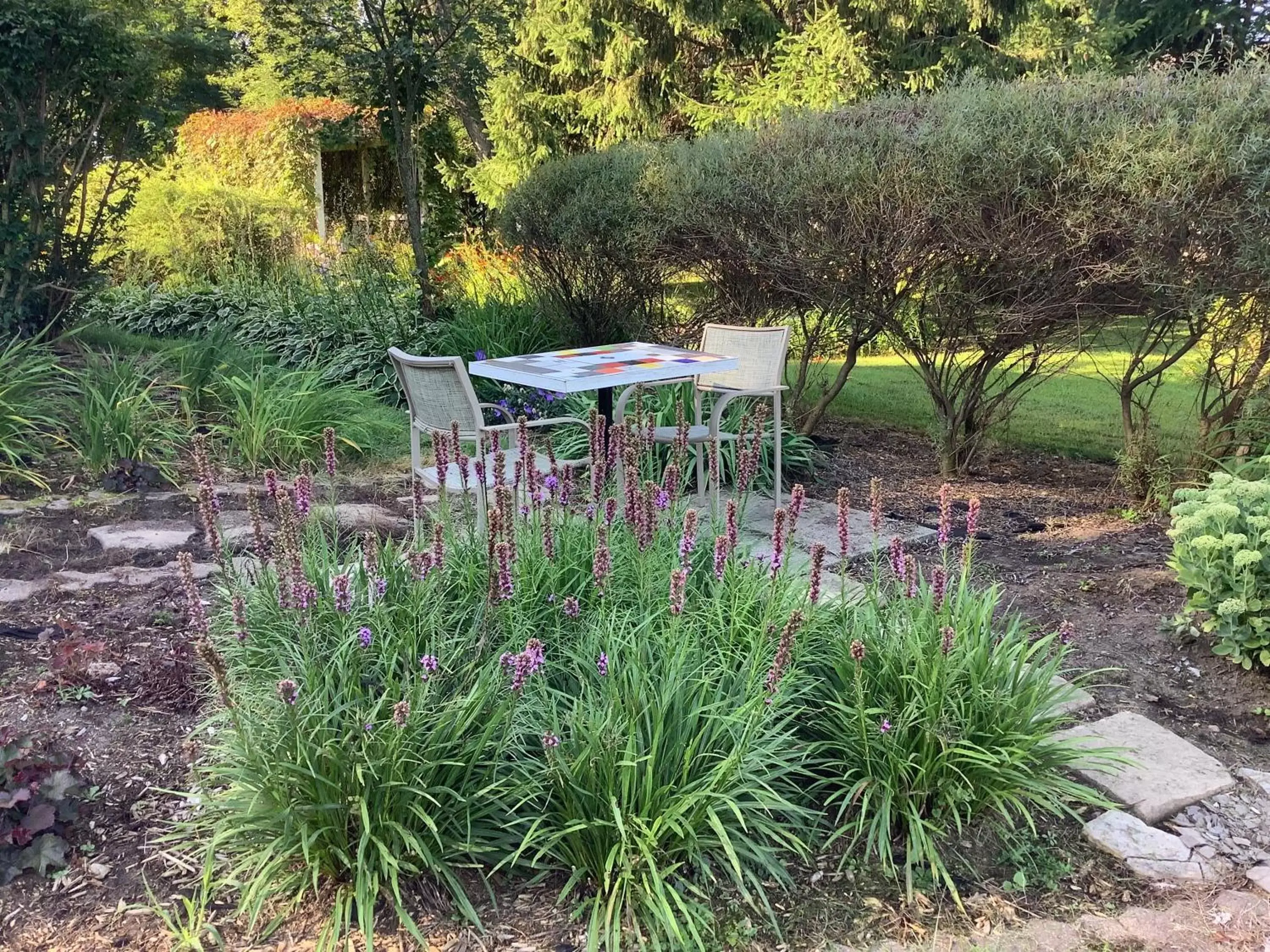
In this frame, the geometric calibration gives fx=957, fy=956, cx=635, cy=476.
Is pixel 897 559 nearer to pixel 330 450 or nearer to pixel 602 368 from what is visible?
pixel 330 450

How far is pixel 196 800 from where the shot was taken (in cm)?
222

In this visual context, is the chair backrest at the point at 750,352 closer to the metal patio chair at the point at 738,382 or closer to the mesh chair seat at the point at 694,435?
the metal patio chair at the point at 738,382

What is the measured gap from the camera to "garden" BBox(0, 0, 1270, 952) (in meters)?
2.08

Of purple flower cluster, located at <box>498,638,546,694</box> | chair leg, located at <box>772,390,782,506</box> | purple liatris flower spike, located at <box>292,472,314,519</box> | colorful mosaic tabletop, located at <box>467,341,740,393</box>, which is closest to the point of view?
purple flower cluster, located at <box>498,638,546,694</box>

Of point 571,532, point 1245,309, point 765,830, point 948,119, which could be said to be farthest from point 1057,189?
point 765,830

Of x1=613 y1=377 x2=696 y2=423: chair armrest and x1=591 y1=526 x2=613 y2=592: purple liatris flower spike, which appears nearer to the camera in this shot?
x1=591 y1=526 x2=613 y2=592: purple liatris flower spike

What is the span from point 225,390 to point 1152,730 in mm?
5619

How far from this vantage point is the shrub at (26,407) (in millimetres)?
4980

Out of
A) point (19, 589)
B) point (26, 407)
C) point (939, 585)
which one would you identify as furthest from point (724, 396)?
point (26, 407)

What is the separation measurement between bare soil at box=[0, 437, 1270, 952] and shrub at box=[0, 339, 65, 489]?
54cm

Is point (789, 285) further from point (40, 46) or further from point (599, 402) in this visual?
point (40, 46)

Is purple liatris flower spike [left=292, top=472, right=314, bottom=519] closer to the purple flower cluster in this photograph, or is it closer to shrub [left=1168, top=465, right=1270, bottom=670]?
the purple flower cluster

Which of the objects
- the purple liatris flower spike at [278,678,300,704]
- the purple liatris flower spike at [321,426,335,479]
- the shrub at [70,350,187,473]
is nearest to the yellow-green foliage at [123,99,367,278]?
the shrub at [70,350,187,473]

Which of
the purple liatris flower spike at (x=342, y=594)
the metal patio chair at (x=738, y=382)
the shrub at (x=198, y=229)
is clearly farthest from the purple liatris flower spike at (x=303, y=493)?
the shrub at (x=198, y=229)
